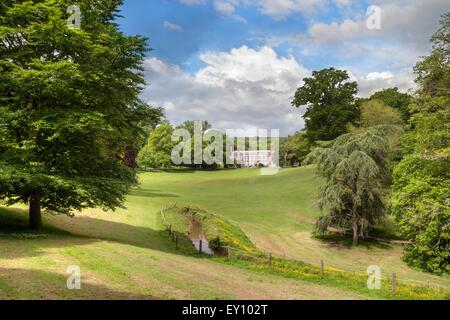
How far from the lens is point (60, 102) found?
23969mm

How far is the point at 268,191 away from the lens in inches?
2736

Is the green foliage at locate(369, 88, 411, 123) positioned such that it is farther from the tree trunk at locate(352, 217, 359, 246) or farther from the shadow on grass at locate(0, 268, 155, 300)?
the shadow on grass at locate(0, 268, 155, 300)

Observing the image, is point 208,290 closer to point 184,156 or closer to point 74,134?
point 74,134

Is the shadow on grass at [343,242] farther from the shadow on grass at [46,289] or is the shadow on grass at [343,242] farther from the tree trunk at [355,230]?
the shadow on grass at [46,289]

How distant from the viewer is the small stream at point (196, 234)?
32500 millimetres

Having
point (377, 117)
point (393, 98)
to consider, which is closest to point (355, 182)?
point (377, 117)

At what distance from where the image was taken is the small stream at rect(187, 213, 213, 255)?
32500mm

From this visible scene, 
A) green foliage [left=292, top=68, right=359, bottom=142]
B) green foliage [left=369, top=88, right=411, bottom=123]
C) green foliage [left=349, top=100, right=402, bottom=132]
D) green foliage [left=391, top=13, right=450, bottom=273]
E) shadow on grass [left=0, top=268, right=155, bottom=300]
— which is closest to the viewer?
shadow on grass [left=0, top=268, right=155, bottom=300]

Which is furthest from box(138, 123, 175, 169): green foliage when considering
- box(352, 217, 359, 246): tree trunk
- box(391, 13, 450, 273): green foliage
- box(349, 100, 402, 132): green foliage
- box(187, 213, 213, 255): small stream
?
box(391, 13, 450, 273): green foliage

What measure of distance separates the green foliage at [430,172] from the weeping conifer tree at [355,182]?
249 centimetres

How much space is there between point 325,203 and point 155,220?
1754 centimetres

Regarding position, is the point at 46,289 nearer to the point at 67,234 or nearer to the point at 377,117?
the point at 67,234

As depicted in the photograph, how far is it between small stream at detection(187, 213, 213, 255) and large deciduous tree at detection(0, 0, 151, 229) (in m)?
9.49
